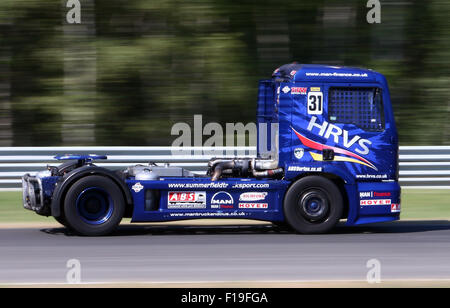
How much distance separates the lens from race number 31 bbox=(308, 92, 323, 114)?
12188mm

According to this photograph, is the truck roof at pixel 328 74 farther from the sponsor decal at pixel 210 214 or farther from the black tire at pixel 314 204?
the sponsor decal at pixel 210 214

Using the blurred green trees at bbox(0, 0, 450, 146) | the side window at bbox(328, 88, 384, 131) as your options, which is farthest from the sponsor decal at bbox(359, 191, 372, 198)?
the blurred green trees at bbox(0, 0, 450, 146)

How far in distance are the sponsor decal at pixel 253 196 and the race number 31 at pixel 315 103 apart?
1.36 metres

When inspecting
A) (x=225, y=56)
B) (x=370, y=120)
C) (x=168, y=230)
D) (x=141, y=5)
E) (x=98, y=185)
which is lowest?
(x=168, y=230)

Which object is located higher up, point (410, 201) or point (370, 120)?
point (370, 120)

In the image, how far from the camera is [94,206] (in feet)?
38.7

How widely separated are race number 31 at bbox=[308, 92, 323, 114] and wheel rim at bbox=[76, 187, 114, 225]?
313cm

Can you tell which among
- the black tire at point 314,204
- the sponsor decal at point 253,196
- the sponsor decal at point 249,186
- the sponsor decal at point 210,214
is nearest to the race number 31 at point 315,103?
the black tire at point 314,204

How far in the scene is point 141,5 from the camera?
67.4ft

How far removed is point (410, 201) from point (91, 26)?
8.75 m

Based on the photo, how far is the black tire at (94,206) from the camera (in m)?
11.6

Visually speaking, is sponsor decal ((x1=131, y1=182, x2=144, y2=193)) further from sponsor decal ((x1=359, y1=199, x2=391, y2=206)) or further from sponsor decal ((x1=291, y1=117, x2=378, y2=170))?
sponsor decal ((x1=359, y1=199, x2=391, y2=206))
